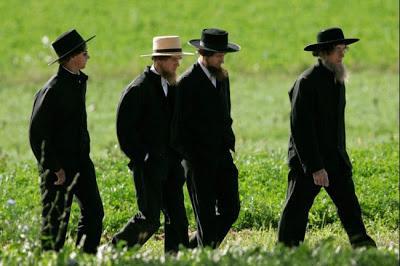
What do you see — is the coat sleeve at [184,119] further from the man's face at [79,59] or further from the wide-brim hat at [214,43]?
the man's face at [79,59]

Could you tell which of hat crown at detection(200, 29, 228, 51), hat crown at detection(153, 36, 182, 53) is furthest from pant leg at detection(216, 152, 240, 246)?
hat crown at detection(153, 36, 182, 53)

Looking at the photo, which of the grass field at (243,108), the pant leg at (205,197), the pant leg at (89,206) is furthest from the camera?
the pant leg at (205,197)

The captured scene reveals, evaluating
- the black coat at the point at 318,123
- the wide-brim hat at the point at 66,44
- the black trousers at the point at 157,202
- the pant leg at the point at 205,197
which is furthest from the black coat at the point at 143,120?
the black coat at the point at 318,123

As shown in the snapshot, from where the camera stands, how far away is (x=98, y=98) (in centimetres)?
2816

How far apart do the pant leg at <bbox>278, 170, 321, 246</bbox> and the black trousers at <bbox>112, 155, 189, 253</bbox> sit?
36.7 inches

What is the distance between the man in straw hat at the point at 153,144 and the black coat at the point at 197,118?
0.31 ft

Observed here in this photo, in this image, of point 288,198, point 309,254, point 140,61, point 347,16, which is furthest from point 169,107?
point 347,16

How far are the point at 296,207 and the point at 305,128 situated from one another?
73 centimetres

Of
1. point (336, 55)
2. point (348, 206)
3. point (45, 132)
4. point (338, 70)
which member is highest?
point (336, 55)

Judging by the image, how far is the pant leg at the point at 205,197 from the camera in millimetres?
11484

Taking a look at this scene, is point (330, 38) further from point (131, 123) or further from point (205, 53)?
point (131, 123)

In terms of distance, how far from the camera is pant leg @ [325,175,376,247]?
1131cm

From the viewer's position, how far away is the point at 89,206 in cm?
1129

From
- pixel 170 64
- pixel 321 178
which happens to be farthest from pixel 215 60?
pixel 321 178
